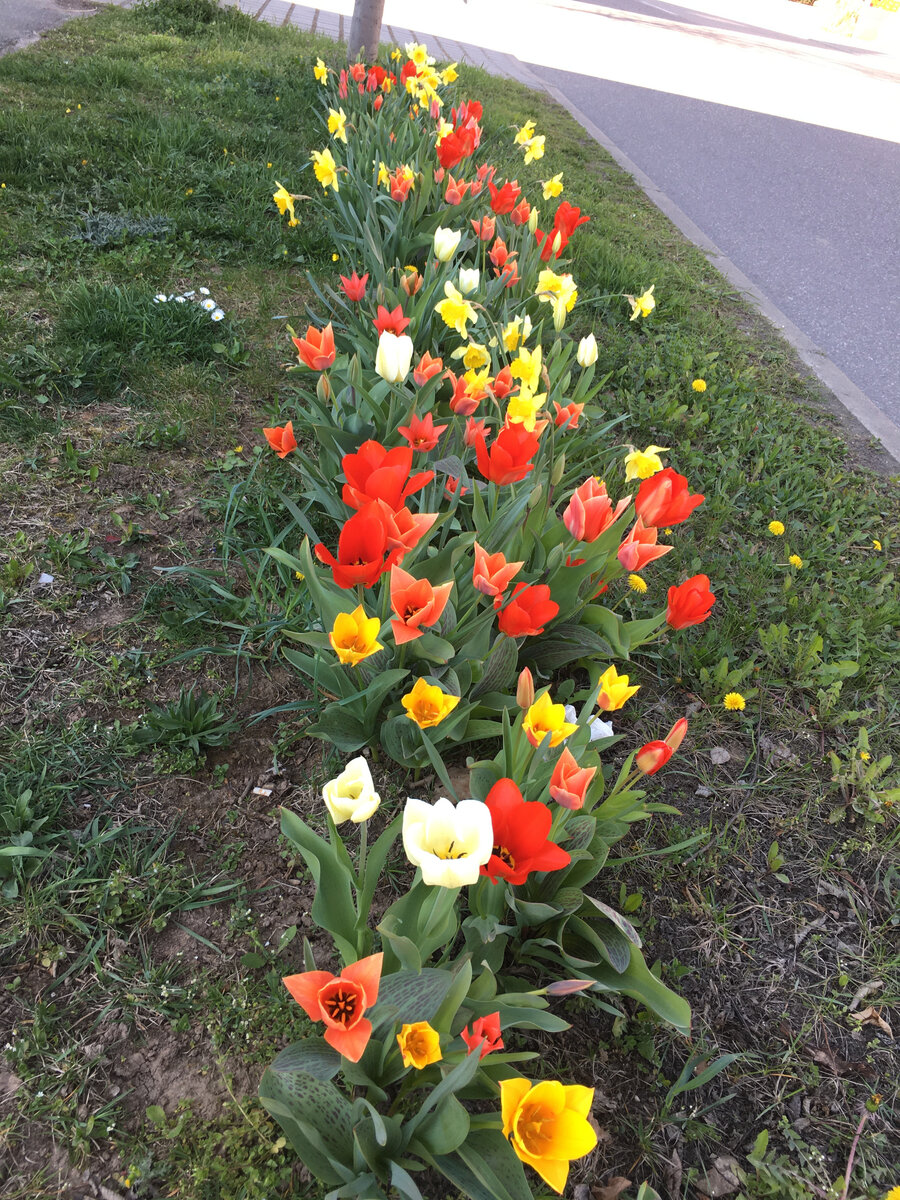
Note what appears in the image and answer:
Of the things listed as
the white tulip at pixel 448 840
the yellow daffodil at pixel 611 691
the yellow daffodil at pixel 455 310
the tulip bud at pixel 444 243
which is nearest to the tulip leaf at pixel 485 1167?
the white tulip at pixel 448 840

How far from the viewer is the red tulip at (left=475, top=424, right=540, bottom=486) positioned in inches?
58.2

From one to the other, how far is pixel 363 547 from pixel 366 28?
5.54 m

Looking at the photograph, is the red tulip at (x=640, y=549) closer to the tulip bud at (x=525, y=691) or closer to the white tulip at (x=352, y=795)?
the tulip bud at (x=525, y=691)

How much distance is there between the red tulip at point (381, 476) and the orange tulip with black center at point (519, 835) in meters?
0.50

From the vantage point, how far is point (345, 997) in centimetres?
82

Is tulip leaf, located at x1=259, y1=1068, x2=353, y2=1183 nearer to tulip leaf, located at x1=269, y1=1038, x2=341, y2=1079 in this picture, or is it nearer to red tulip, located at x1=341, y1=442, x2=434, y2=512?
tulip leaf, located at x1=269, y1=1038, x2=341, y2=1079

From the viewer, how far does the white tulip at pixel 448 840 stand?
0.83 meters

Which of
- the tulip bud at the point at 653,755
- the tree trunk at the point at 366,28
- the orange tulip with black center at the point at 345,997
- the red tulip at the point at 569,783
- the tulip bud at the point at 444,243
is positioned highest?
the tree trunk at the point at 366,28

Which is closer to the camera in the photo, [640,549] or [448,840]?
[448,840]

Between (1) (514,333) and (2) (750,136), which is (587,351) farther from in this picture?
(2) (750,136)

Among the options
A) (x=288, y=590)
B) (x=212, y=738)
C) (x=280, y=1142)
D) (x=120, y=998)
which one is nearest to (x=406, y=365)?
(x=288, y=590)

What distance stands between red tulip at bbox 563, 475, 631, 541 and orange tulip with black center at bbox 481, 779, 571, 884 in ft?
2.20

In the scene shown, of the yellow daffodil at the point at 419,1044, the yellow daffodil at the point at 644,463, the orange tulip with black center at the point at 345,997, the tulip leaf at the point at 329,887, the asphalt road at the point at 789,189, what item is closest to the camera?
the orange tulip with black center at the point at 345,997

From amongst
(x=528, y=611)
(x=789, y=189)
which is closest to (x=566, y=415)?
(x=528, y=611)
